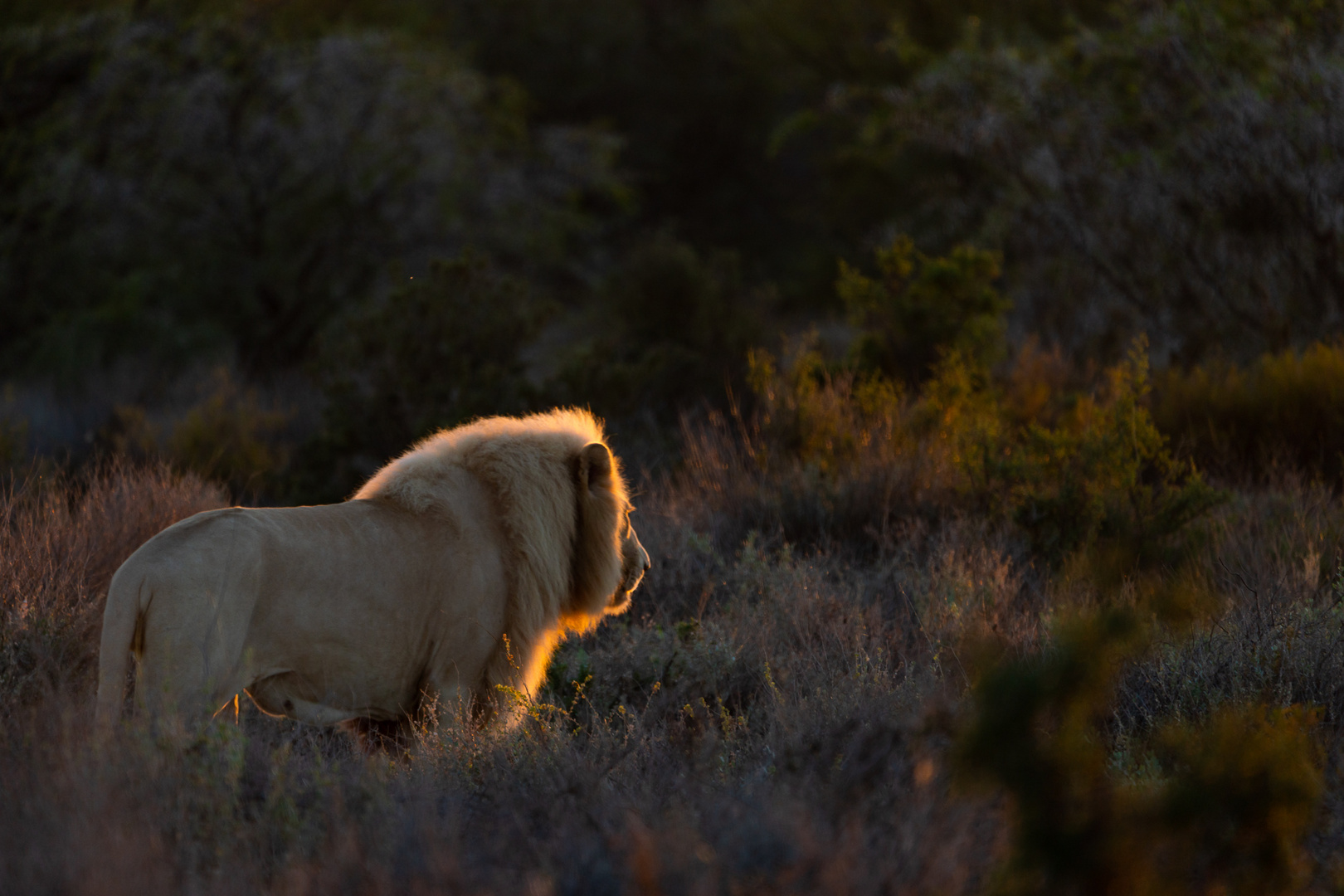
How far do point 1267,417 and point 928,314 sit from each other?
9.59ft

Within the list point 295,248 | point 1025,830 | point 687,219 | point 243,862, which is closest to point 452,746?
point 243,862

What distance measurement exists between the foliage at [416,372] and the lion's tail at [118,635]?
5185 mm

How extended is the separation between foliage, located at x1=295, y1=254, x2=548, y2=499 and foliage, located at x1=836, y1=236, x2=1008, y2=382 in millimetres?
3111

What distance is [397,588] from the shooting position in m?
3.84

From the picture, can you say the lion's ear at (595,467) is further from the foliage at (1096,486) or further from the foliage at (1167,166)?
the foliage at (1167,166)

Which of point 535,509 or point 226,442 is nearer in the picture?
point 535,509

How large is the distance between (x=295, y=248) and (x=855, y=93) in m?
7.71

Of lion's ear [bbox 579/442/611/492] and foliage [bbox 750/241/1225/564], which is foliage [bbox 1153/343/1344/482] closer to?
foliage [bbox 750/241/1225/564]

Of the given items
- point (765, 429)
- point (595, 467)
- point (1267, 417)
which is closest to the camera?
point (595, 467)

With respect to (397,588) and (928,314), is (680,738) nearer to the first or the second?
(397,588)

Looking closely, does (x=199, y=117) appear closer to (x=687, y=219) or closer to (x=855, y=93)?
(x=855, y=93)

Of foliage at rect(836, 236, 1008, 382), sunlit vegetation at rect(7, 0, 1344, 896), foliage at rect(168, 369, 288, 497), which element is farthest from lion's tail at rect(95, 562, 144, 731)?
foliage at rect(836, 236, 1008, 382)

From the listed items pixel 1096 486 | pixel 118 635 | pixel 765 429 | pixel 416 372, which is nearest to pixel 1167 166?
pixel 765 429

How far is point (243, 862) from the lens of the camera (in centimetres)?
278
